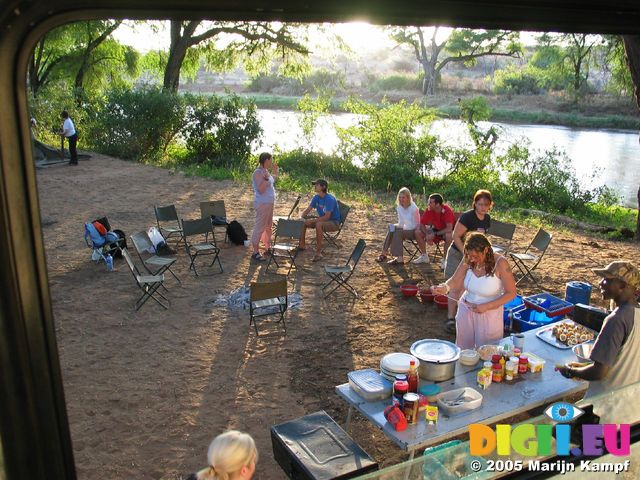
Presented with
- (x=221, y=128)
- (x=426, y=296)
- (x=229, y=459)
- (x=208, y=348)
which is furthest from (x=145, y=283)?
(x=221, y=128)

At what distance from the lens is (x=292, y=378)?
5.69 m

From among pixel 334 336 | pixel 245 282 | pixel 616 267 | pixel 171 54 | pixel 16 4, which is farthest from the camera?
pixel 171 54

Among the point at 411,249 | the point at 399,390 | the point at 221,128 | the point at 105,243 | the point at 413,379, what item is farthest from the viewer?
the point at 221,128

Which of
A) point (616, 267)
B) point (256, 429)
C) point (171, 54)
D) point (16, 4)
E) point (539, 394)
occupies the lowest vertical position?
point (256, 429)

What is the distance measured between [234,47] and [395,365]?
2265 cm

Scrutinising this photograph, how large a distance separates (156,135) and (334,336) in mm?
14799

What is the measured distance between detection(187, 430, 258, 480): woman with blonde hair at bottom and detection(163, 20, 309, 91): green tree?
70.3ft

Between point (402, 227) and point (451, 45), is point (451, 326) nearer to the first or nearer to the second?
point (402, 227)

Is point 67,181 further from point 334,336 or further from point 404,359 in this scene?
point 404,359

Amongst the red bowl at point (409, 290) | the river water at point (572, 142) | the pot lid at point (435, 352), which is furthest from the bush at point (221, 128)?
the pot lid at point (435, 352)

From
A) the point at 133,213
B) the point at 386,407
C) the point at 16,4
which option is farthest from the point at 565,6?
the point at 133,213

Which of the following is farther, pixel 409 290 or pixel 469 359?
pixel 409 290

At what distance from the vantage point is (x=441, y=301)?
7.28 m

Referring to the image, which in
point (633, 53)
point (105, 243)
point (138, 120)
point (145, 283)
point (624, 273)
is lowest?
point (145, 283)
